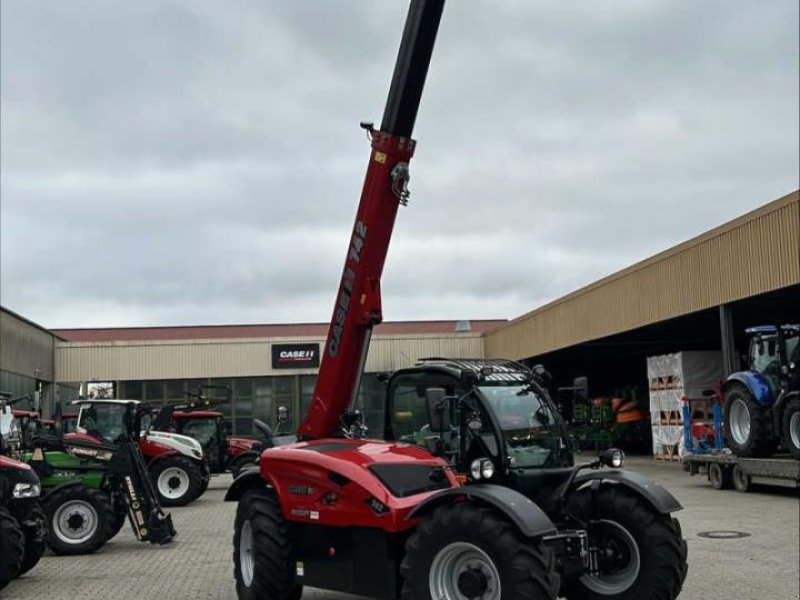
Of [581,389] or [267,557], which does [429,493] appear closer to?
[581,389]

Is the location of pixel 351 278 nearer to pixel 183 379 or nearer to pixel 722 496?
pixel 722 496

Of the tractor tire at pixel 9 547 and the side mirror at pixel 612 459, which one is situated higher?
the side mirror at pixel 612 459

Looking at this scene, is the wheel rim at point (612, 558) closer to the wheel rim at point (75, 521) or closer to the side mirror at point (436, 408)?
the side mirror at point (436, 408)

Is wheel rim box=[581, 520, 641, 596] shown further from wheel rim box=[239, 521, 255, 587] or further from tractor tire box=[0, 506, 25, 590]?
tractor tire box=[0, 506, 25, 590]

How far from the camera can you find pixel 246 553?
8.56 m

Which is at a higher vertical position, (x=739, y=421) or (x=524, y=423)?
(x=524, y=423)

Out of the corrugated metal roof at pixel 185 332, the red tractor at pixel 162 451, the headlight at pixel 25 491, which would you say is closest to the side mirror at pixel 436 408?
the headlight at pixel 25 491

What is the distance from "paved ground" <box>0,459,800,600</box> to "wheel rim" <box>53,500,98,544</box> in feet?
1.01

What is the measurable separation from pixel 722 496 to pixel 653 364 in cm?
1071

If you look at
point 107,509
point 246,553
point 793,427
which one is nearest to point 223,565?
point 107,509

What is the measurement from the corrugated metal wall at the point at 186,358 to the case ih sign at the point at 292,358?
25 centimetres

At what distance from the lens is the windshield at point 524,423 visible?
7352mm

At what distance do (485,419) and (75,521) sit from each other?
25.0ft

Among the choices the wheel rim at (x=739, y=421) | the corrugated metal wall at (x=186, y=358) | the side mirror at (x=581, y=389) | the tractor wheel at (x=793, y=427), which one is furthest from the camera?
the corrugated metal wall at (x=186, y=358)
